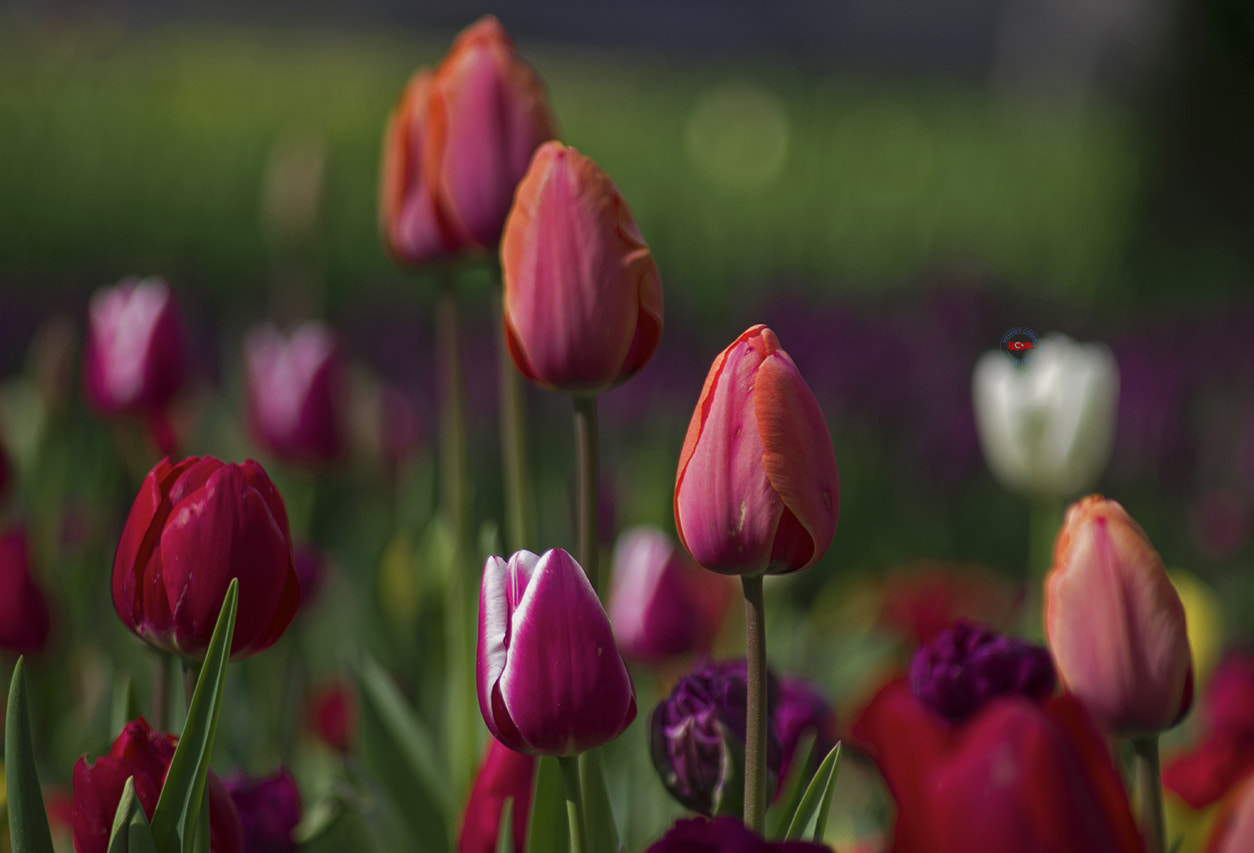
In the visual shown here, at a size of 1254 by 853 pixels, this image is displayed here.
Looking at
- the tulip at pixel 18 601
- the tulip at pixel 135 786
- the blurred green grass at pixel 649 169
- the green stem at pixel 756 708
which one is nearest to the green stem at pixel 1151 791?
the green stem at pixel 756 708

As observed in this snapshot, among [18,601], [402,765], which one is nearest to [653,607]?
[402,765]

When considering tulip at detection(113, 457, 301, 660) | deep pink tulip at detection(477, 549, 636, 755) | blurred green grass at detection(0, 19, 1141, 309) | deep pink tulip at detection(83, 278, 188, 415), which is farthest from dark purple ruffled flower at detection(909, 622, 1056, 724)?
blurred green grass at detection(0, 19, 1141, 309)

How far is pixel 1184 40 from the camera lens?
4.92m

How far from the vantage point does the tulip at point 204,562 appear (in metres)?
0.51

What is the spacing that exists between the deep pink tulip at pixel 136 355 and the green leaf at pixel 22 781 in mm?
553

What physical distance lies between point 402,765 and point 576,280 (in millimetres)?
422

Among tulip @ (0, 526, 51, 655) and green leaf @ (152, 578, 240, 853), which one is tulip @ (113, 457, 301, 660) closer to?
green leaf @ (152, 578, 240, 853)

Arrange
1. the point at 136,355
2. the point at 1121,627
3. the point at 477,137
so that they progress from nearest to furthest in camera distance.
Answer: the point at 1121,627 → the point at 477,137 → the point at 136,355

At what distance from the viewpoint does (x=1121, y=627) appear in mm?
464

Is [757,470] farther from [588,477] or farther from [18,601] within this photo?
[18,601]

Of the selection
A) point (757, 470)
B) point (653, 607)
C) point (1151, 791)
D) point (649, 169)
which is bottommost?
point (649, 169)

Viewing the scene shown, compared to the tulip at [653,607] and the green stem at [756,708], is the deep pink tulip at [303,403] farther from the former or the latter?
the green stem at [756,708]

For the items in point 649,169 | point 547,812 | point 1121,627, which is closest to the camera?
point 1121,627

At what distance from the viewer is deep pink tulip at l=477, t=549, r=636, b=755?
0.47m
